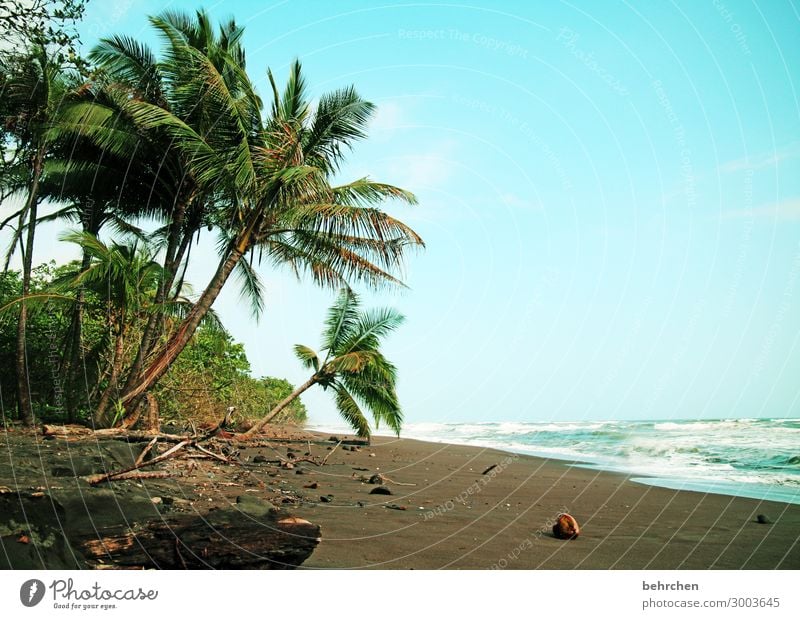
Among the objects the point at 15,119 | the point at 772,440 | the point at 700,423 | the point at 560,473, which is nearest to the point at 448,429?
the point at 700,423

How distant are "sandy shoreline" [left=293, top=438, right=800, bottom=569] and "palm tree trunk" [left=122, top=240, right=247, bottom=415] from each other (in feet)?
10.7

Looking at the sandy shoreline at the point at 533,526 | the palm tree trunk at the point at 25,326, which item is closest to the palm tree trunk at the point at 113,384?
the palm tree trunk at the point at 25,326

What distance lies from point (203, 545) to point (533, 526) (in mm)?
3356

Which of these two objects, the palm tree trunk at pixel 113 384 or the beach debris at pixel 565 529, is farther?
the palm tree trunk at pixel 113 384

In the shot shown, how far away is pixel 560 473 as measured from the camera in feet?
38.9

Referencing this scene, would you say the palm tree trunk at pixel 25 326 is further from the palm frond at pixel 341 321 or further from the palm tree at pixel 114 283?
the palm frond at pixel 341 321

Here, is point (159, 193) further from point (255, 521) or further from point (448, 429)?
point (448, 429)

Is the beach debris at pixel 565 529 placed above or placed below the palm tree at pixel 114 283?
below

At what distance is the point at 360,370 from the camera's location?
13.6m
